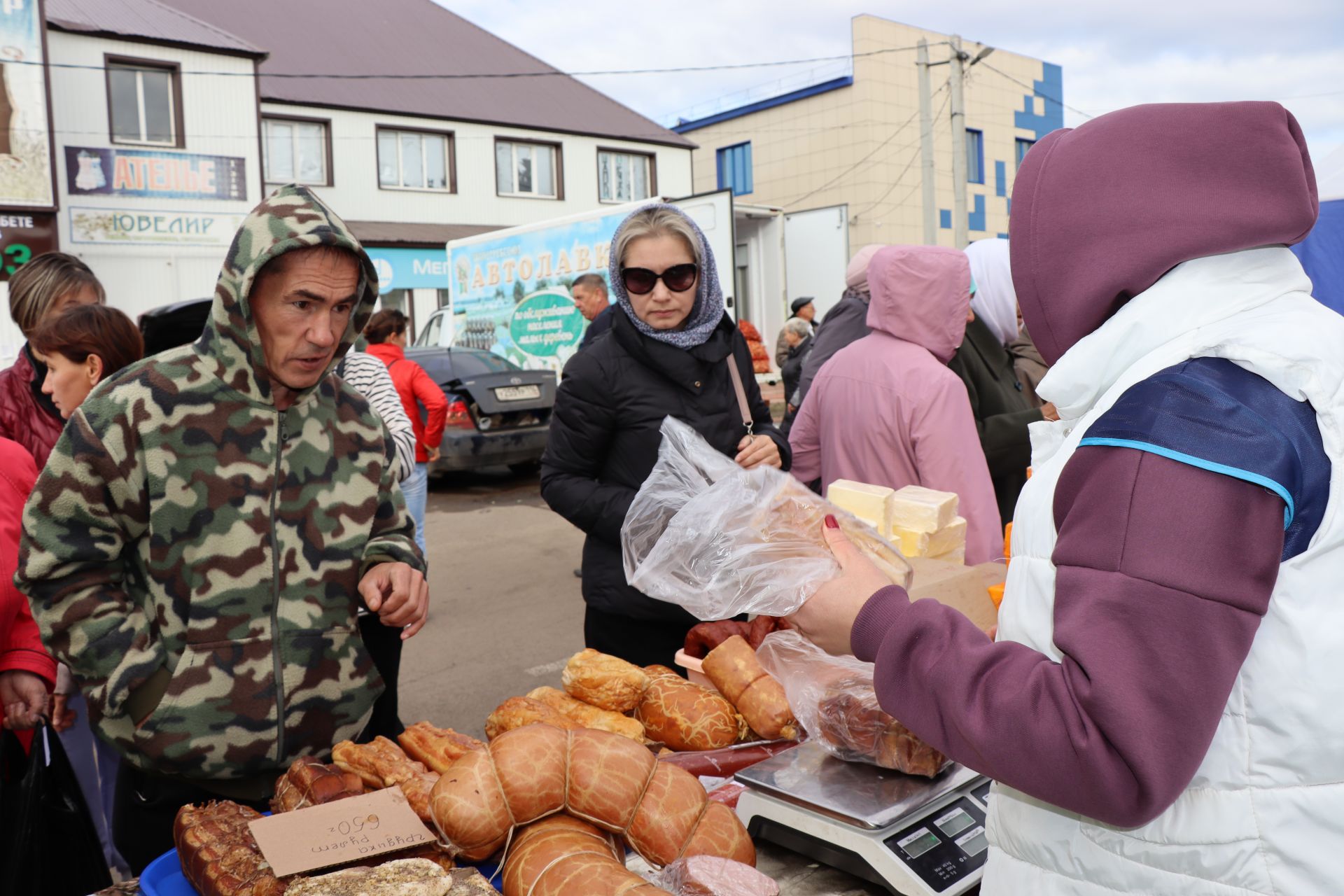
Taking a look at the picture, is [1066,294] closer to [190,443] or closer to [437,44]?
[190,443]

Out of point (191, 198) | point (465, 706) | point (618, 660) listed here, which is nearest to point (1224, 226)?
point (618, 660)

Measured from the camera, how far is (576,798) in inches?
60.4

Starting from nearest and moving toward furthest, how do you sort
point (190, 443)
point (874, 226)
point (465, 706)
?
point (190, 443) → point (465, 706) → point (874, 226)

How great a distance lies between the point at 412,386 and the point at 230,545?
201 inches

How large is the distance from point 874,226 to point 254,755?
101ft

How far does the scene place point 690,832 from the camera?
61.0 inches

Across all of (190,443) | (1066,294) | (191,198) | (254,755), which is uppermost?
(191,198)

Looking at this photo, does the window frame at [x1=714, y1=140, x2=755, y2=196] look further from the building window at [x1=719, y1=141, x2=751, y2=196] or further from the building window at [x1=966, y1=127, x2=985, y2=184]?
the building window at [x1=966, y1=127, x2=985, y2=184]

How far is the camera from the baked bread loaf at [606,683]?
2297 millimetres

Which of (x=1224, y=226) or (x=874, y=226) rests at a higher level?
(x=874, y=226)

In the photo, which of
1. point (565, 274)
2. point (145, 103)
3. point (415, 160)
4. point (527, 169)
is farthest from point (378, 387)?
point (527, 169)

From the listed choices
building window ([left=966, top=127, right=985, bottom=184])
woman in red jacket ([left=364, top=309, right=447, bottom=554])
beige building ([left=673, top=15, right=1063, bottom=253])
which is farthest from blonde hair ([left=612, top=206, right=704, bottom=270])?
building window ([left=966, top=127, right=985, bottom=184])

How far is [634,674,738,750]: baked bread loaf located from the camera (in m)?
2.14

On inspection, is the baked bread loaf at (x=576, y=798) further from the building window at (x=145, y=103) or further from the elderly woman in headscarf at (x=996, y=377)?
the building window at (x=145, y=103)
